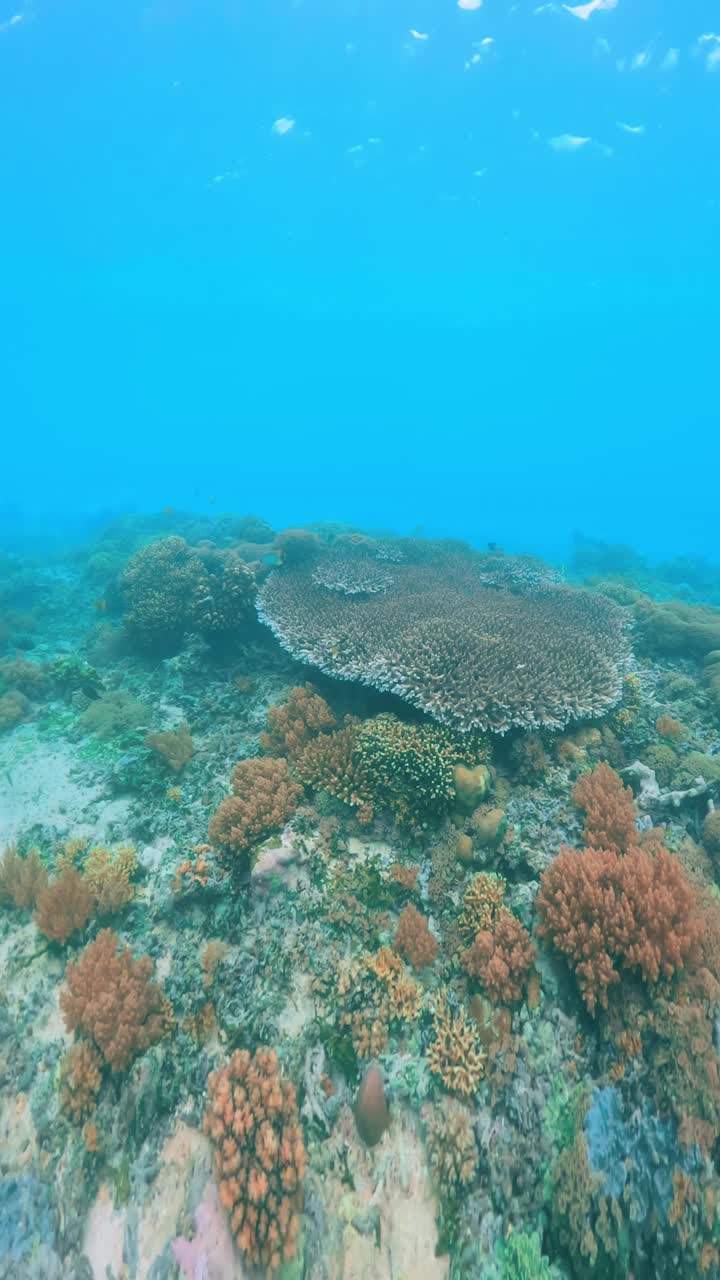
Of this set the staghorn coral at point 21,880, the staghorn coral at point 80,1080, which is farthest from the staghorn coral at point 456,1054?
the staghorn coral at point 21,880

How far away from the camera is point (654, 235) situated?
170ft

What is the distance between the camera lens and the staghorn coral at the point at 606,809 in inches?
252

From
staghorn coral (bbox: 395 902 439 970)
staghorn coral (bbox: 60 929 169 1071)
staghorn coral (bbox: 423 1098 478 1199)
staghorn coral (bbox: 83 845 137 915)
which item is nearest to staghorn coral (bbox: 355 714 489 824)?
staghorn coral (bbox: 395 902 439 970)

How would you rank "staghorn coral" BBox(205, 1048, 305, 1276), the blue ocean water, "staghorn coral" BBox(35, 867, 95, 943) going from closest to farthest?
1. "staghorn coral" BBox(205, 1048, 305, 1276)
2. "staghorn coral" BBox(35, 867, 95, 943)
3. the blue ocean water

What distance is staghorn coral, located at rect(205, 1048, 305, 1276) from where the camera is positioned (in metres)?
4.06

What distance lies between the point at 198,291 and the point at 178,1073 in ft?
372

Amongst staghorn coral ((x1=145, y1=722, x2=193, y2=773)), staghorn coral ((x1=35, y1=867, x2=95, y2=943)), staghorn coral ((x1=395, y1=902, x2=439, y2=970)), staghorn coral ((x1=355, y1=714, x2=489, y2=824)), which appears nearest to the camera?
staghorn coral ((x1=395, y1=902, x2=439, y2=970))

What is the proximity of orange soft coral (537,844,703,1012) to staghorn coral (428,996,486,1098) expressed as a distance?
1.24 meters

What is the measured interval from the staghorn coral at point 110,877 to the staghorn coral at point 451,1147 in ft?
15.1

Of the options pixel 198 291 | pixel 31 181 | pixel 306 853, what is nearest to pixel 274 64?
pixel 31 181

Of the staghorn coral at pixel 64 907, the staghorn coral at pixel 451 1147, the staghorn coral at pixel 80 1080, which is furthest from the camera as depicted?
the staghorn coral at pixel 64 907

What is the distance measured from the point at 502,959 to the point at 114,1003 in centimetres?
431

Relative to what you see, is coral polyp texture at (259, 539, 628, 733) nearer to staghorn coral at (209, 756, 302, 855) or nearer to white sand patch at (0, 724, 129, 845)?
staghorn coral at (209, 756, 302, 855)

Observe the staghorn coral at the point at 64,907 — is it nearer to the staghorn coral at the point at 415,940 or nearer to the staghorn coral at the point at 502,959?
the staghorn coral at the point at 415,940
